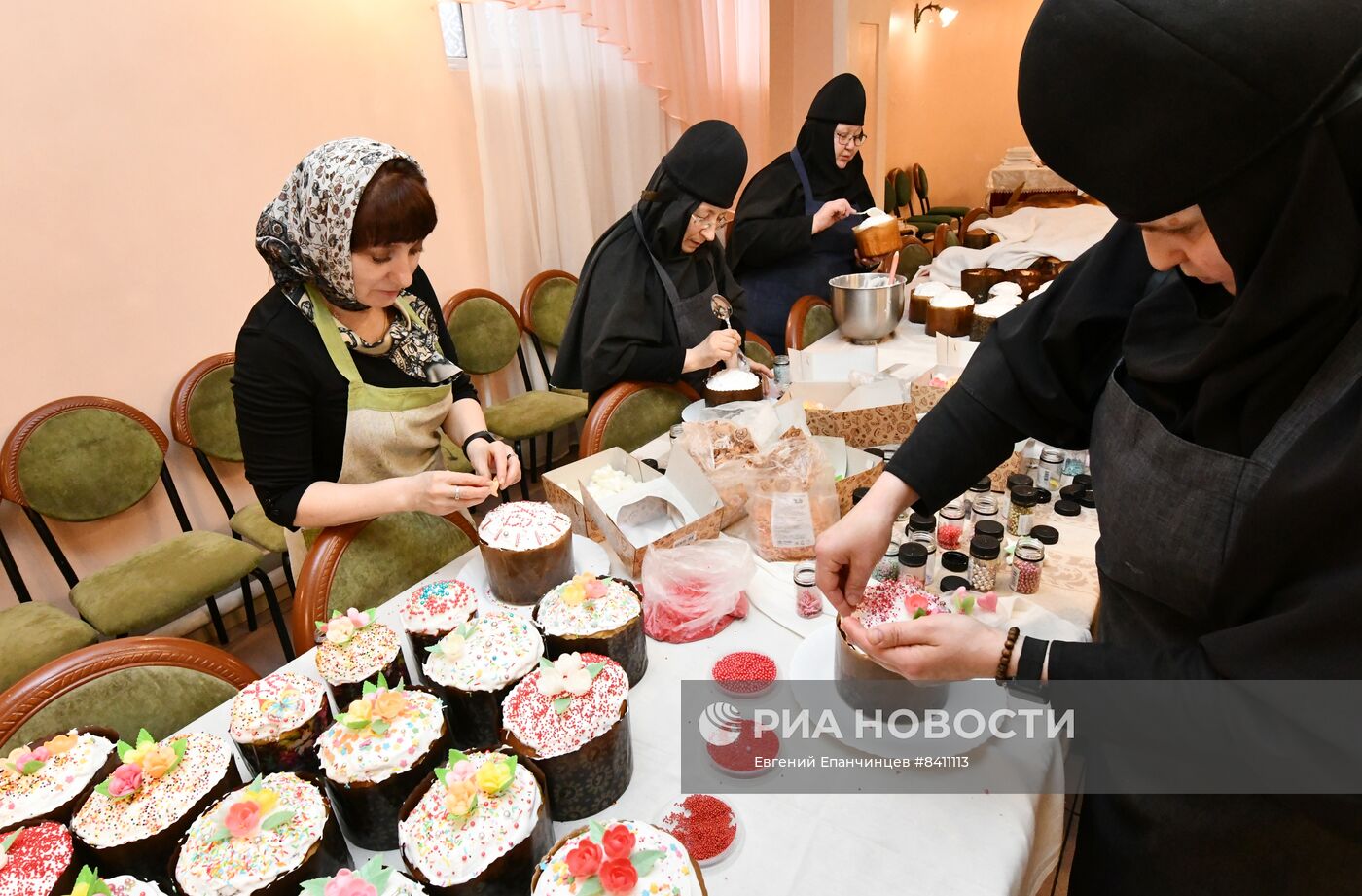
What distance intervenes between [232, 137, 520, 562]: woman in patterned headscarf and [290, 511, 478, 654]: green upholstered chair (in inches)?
2.4

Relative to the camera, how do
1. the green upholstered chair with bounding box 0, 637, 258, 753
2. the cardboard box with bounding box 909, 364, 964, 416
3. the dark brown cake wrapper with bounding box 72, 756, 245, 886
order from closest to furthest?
the dark brown cake wrapper with bounding box 72, 756, 245, 886
the green upholstered chair with bounding box 0, 637, 258, 753
the cardboard box with bounding box 909, 364, 964, 416

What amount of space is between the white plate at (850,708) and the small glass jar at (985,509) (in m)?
0.48

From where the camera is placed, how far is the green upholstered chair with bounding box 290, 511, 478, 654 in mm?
1436

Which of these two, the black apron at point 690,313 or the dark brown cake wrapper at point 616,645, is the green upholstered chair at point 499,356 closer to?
the black apron at point 690,313

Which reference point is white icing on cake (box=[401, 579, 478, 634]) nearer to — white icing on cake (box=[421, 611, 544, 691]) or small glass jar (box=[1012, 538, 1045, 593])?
white icing on cake (box=[421, 611, 544, 691])

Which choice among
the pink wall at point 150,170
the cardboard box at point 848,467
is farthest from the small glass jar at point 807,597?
the pink wall at point 150,170

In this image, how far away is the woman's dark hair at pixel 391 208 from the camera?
59.1 inches

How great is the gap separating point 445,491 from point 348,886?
783 mm

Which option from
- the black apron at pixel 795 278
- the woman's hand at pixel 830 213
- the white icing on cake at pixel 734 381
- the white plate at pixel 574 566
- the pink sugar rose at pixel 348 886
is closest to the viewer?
the pink sugar rose at pixel 348 886

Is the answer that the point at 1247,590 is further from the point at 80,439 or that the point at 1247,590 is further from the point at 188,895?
the point at 80,439

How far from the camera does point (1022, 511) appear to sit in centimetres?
149

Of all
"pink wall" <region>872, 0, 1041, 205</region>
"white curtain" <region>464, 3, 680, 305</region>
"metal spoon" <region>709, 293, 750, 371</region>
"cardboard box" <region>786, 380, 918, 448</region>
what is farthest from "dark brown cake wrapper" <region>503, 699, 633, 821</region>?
"pink wall" <region>872, 0, 1041, 205</region>

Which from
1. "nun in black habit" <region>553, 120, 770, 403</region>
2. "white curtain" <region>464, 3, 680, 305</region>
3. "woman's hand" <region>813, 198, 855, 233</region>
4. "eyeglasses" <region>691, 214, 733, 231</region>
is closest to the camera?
"nun in black habit" <region>553, 120, 770, 403</region>

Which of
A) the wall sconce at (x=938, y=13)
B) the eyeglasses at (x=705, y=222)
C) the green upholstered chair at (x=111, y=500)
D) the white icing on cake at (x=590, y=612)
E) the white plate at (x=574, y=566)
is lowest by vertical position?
the green upholstered chair at (x=111, y=500)
